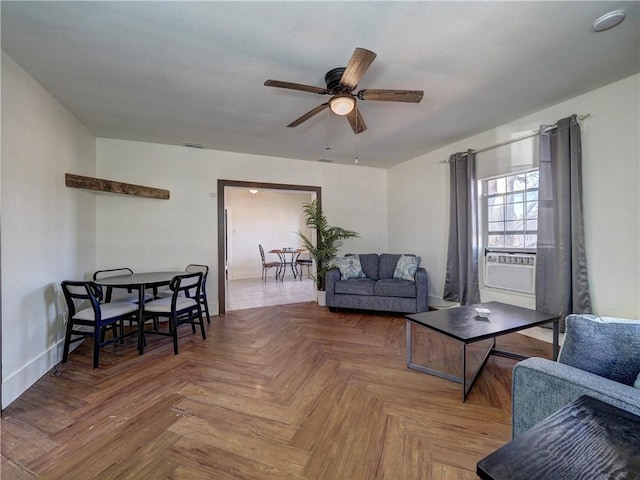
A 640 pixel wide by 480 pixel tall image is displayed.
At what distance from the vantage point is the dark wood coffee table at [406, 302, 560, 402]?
2.10 metres

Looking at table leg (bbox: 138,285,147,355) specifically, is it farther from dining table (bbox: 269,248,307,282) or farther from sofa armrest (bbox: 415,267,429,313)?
dining table (bbox: 269,248,307,282)

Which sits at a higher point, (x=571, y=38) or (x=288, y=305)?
(x=571, y=38)

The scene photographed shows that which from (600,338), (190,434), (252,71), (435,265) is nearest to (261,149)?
(252,71)

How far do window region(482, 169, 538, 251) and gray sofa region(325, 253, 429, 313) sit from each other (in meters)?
1.11

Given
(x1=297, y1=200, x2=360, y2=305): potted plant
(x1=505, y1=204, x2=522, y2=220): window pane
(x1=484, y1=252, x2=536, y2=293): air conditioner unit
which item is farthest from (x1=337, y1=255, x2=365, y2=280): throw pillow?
(x1=505, y1=204, x2=522, y2=220): window pane

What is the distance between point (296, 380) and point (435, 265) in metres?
3.24

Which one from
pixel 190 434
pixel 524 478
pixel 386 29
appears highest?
pixel 386 29

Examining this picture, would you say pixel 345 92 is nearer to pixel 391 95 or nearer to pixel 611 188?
pixel 391 95

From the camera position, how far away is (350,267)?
472 centimetres

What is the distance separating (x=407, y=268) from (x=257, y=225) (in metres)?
5.13

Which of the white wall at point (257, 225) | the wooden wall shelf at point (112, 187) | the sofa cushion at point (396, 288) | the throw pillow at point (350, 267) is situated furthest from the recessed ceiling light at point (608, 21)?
the white wall at point (257, 225)

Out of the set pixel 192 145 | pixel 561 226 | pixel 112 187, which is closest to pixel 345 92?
pixel 561 226

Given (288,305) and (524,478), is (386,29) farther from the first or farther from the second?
(288,305)

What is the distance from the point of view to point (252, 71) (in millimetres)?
2352
